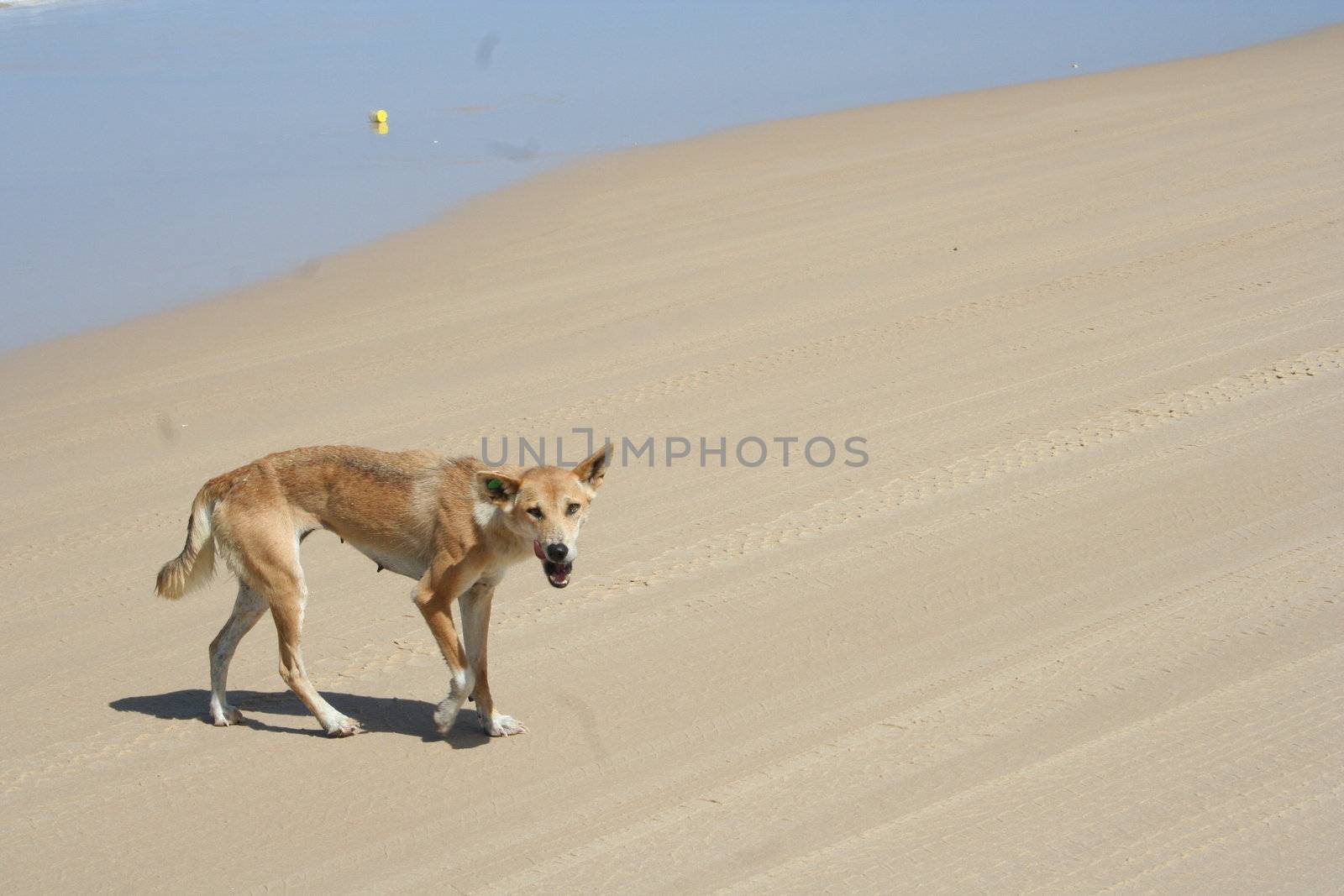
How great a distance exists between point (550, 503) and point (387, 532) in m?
1.08

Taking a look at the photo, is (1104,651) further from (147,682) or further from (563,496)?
(147,682)

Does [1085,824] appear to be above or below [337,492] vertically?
below

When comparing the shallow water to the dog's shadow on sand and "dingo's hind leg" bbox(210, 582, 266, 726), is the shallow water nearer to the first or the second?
the dog's shadow on sand

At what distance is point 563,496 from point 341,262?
35.9ft

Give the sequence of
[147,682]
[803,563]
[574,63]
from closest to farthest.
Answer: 1. [147,682]
2. [803,563]
3. [574,63]

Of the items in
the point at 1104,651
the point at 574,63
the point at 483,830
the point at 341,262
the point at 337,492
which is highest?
the point at 574,63

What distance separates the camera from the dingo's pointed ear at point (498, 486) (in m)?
6.79

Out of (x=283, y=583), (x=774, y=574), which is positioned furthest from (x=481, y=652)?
(x=774, y=574)

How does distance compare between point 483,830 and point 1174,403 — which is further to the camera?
point 1174,403

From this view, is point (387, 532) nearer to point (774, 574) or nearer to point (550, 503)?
point (550, 503)

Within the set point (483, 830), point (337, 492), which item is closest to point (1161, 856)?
point (483, 830)

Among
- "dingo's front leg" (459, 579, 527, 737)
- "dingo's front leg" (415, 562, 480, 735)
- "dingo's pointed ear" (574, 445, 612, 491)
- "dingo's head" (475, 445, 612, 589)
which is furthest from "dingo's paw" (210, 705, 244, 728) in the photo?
"dingo's pointed ear" (574, 445, 612, 491)

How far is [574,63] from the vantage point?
30844mm

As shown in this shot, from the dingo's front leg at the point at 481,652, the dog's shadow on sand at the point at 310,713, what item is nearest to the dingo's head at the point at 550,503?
the dingo's front leg at the point at 481,652
